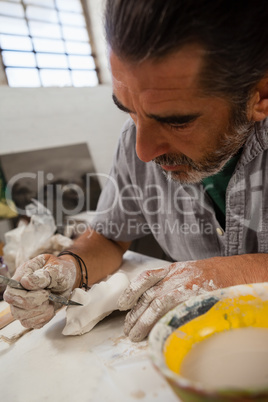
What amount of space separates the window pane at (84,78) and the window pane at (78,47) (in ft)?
0.82

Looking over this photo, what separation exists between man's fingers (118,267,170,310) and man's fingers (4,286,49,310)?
25cm

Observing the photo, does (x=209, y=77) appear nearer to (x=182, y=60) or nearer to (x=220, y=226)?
(x=182, y=60)

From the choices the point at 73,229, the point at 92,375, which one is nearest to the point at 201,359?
the point at 92,375

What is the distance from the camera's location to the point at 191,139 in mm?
916

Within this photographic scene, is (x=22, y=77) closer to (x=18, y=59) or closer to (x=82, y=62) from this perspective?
(x=18, y=59)

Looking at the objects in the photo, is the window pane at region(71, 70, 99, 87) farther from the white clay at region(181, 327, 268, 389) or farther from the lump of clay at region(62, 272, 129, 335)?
the white clay at region(181, 327, 268, 389)

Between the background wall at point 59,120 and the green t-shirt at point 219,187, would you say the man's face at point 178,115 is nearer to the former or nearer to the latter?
the green t-shirt at point 219,187

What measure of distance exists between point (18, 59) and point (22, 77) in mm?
172

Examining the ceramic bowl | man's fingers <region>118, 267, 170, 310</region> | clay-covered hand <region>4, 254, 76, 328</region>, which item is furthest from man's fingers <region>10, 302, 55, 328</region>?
the ceramic bowl

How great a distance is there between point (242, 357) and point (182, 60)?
0.65 meters

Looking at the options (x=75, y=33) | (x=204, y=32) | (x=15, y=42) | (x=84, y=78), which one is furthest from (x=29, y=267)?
(x=75, y=33)

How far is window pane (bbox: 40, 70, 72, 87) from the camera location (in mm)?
3392

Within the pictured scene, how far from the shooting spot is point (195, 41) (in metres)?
0.73

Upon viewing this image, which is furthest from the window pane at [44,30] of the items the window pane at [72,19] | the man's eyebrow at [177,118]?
the man's eyebrow at [177,118]
